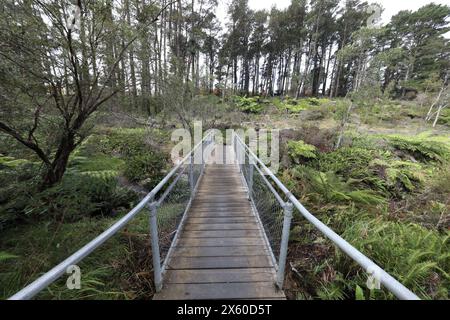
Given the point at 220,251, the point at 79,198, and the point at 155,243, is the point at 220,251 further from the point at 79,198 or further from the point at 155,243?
the point at 79,198

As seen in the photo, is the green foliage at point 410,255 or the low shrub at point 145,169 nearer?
the green foliage at point 410,255

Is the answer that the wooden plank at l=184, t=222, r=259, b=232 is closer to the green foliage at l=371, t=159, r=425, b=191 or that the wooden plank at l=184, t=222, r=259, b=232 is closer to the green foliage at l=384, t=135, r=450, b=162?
the green foliage at l=371, t=159, r=425, b=191

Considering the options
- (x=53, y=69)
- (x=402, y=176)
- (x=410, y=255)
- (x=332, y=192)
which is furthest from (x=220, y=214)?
(x=402, y=176)

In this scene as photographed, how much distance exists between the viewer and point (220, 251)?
2.51 m

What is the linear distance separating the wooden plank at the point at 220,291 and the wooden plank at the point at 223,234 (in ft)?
2.79

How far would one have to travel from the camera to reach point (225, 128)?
14.0 m

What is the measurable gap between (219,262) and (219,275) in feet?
0.65

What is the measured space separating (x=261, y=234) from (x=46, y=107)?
3988 mm

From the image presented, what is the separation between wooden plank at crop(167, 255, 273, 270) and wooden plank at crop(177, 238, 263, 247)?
260mm

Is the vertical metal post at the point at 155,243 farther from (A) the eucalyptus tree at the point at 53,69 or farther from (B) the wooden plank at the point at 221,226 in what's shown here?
(A) the eucalyptus tree at the point at 53,69

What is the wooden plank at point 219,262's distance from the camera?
2242 mm

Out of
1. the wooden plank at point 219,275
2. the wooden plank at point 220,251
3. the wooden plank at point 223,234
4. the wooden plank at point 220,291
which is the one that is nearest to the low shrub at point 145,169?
the wooden plank at point 223,234
